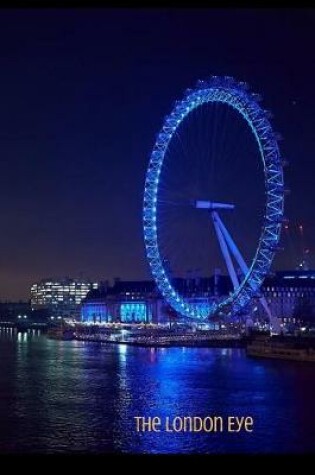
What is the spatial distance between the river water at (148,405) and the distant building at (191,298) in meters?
8.33

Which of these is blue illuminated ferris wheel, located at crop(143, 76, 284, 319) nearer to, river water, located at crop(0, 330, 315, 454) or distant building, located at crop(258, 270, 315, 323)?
river water, located at crop(0, 330, 315, 454)

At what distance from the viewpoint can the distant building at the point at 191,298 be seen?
2175 cm

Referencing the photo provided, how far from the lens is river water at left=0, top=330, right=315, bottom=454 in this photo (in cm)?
407

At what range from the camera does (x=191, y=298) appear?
22844 millimetres

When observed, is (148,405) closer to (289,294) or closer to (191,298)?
(191,298)

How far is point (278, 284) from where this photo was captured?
76.2ft

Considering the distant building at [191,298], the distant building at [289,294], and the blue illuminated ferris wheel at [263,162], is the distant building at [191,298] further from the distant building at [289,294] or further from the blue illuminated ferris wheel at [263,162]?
the blue illuminated ferris wheel at [263,162]

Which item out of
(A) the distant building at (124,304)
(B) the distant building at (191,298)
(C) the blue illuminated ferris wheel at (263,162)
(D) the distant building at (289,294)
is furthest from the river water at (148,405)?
(A) the distant building at (124,304)

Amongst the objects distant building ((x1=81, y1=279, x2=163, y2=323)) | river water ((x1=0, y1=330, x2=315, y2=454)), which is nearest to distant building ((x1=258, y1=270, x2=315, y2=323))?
distant building ((x1=81, y1=279, x2=163, y2=323))

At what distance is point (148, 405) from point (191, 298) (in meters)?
17.1

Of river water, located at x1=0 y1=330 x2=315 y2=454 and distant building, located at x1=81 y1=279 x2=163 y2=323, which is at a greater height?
distant building, located at x1=81 y1=279 x2=163 y2=323

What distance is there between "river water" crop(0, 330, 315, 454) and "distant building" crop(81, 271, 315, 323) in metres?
8.33

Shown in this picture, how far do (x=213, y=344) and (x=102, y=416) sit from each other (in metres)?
12.4

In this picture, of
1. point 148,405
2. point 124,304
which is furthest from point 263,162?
point 124,304
